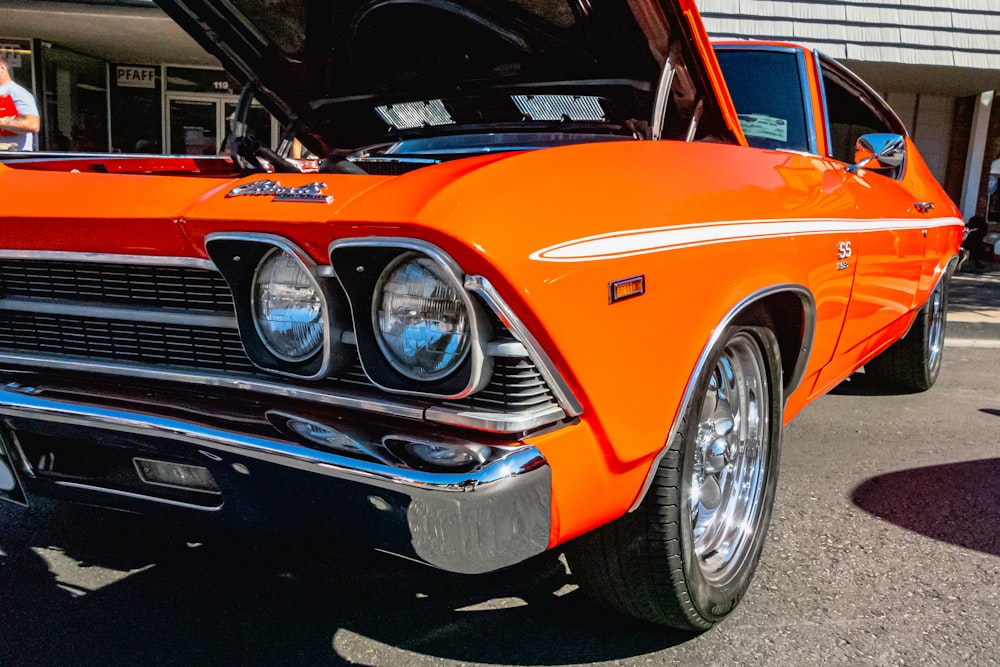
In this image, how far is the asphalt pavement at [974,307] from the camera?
6641mm

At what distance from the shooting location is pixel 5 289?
201cm

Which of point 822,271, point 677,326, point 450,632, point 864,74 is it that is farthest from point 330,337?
point 864,74

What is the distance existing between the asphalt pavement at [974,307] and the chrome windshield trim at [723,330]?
15.5 feet

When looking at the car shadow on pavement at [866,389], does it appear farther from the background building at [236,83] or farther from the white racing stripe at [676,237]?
the background building at [236,83]

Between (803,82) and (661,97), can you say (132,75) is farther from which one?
(661,97)

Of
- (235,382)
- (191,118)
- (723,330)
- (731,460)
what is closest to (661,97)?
(723,330)

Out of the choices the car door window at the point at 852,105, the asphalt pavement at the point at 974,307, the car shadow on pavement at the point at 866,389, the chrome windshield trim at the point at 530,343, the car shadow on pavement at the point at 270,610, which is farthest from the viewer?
the asphalt pavement at the point at 974,307

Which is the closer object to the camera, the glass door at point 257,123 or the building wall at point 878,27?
the glass door at point 257,123

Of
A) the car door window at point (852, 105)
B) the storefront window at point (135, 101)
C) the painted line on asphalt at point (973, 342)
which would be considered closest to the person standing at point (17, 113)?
the car door window at point (852, 105)

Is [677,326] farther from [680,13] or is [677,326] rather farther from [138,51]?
[138,51]

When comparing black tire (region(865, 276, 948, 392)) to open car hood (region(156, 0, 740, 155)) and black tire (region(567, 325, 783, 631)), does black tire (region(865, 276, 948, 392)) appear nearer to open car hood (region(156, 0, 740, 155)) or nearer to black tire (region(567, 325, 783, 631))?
black tire (region(567, 325, 783, 631))

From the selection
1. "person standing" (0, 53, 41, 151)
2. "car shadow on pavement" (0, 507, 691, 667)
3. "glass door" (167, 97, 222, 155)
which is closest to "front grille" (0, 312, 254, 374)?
"car shadow on pavement" (0, 507, 691, 667)

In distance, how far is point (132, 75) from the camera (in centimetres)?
1172

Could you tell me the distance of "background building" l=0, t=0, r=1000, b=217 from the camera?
30.2 feet
